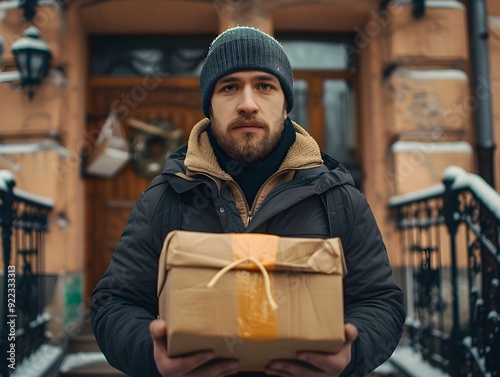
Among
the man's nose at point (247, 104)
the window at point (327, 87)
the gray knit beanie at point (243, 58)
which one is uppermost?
the window at point (327, 87)

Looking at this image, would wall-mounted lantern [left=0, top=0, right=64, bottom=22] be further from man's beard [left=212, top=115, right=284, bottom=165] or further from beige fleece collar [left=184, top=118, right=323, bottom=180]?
man's beard [left=212, top=115, right=284, bottom=165]

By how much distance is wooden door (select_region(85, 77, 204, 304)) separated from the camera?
535 centimetres

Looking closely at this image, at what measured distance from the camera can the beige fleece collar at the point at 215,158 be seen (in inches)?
62.4

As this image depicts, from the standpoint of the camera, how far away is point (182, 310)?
46.1 inches

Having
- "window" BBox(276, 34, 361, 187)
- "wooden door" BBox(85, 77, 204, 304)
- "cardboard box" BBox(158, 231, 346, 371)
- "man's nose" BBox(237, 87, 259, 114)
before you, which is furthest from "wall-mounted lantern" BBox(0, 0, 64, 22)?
"cardboard box" BBox(158, 231, 346, 371)

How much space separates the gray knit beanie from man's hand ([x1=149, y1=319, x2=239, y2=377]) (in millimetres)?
762

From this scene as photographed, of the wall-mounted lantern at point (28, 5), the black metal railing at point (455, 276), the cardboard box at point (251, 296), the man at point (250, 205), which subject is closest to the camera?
the cardboard box at point (251, 296)

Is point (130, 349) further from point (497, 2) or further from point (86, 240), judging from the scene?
point (497, 2)

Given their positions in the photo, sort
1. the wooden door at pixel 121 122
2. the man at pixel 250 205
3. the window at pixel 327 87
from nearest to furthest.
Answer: the man at pixel 250 205, the wooden door at pixel 121 122, the window at pixel 327 87

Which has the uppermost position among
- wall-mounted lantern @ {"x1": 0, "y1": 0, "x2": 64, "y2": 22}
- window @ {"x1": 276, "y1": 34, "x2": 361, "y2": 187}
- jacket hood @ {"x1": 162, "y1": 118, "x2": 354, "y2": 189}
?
wall-mounted lantern @ {"x1": 0, "y1": 0, "x2": 64, "y2": 22}

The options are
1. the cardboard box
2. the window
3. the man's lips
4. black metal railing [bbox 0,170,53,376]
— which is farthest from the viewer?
the window

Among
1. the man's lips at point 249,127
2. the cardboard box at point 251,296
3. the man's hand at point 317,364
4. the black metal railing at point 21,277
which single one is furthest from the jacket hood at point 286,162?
the black metal railing at point 21,277

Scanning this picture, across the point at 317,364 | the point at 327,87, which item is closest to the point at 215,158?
the point at 317,364

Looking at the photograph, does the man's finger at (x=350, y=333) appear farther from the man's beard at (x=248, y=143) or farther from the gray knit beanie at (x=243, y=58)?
the gray knit beanie at (x=243, y=58)
